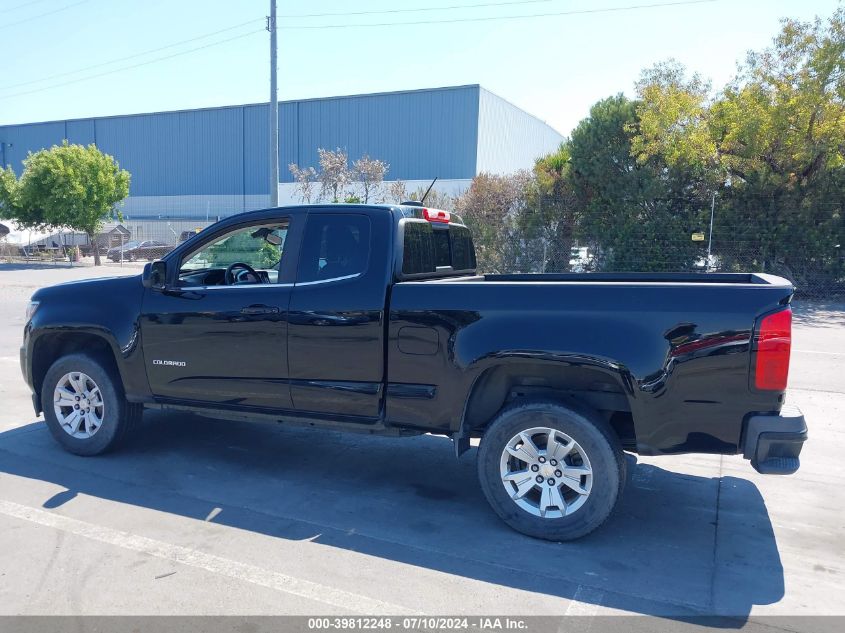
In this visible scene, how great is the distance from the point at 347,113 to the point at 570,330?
136ft

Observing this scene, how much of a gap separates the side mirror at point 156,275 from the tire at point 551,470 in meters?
2.74

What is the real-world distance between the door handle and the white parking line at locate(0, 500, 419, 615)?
1637mm

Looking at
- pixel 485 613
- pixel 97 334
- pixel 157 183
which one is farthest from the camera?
pixel 157 183

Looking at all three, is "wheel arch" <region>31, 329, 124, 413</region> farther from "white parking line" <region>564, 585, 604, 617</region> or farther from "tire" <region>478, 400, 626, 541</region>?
"white parking line" <region>564, 585, 604, 617</region>

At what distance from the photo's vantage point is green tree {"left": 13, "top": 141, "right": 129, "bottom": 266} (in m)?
33.1

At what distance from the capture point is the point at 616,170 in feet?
57.9

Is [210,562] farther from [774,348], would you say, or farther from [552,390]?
[774,348]

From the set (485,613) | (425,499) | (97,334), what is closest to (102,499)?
(97,334)

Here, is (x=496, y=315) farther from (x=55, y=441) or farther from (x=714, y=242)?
(x=714, y=242)

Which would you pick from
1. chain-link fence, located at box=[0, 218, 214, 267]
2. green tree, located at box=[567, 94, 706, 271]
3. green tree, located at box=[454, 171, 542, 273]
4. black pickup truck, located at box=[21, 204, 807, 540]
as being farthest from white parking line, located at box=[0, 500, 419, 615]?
chain-link fence, located at box=[0, 218, 214, 267]

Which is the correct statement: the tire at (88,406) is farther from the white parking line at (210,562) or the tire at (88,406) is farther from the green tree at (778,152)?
the green tree at (778,152)

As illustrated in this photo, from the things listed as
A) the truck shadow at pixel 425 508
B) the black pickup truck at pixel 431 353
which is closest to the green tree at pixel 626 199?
the black pickup truck at pixel 431 353

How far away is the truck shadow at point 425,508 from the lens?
3691mm

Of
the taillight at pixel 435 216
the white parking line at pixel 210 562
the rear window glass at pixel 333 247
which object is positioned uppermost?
the taillight at pixel 435 216
